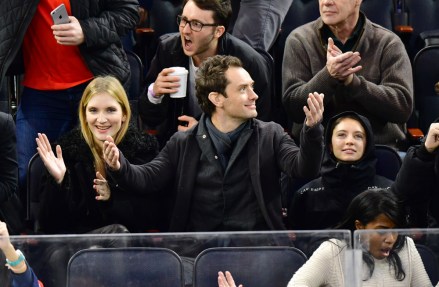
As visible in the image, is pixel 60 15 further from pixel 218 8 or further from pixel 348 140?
pixel 348 140

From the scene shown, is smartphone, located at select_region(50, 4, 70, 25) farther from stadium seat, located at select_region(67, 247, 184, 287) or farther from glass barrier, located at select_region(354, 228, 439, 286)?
glass barrier, located at select_region(354, 228, 439, 286)

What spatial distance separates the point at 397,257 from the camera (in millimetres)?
3463

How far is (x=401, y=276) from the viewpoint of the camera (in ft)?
11.4

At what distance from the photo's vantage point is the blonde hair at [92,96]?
446 centimetres

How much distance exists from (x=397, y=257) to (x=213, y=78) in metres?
1.29

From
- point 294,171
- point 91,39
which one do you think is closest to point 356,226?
point 294,171

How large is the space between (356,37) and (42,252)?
1.98 m

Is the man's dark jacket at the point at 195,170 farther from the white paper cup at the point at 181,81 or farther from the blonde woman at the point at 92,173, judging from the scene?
the white paper cup at the point at 181,81

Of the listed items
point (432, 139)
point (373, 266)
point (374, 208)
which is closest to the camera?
point (373, 266)

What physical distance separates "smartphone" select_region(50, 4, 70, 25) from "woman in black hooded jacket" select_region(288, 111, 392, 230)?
3.69 ft

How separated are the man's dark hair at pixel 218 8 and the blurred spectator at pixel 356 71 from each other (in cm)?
29

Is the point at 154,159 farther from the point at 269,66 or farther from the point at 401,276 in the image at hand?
the point at 401,276

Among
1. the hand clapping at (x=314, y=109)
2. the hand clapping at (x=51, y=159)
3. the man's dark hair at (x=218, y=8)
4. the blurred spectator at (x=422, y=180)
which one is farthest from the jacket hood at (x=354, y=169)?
the hand clapping at (x=51, y=159)

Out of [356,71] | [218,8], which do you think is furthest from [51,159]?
[356,71]
